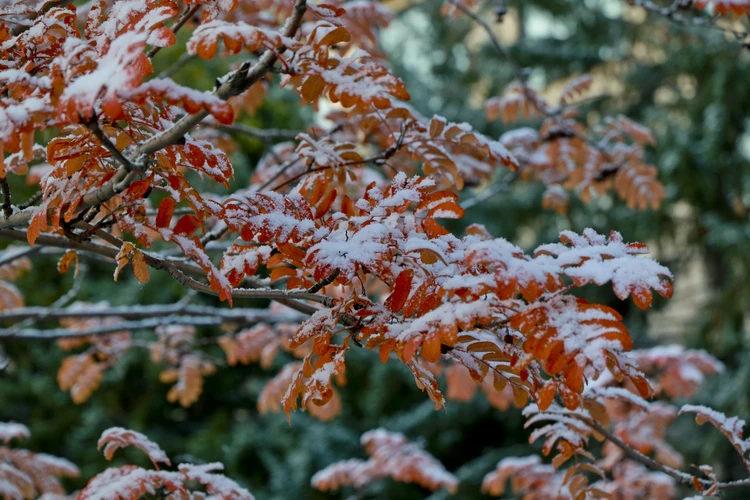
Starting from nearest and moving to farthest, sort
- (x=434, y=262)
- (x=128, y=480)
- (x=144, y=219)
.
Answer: (x=434, y=262), (x=144, y=219), (x=128, y=480)

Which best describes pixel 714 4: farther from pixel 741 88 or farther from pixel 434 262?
pixel 741 88

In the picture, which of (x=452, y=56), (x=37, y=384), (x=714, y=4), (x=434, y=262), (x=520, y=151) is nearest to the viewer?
(x=434, y=262)

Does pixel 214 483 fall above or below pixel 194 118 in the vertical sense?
below

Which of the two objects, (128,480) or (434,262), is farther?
(128,480)

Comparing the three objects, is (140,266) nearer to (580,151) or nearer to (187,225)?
(187,225)

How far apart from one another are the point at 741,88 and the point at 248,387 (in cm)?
462

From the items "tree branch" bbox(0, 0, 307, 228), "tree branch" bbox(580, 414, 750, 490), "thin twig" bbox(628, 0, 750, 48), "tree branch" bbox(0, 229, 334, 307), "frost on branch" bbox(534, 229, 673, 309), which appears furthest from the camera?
"thin twig" bbox(628, 0, 750, 48)

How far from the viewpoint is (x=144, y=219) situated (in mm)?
1194

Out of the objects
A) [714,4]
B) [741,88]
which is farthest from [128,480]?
[741,88]

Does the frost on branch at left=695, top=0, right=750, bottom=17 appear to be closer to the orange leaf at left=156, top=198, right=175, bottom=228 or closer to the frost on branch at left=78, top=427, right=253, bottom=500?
the orange leaf at left=156, top=198, right=175, bottom=228

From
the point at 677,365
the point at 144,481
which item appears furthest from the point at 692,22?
the point at 144,481

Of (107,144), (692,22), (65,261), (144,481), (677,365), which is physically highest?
(692,22)

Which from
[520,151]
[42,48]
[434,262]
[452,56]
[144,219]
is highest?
[42,48]

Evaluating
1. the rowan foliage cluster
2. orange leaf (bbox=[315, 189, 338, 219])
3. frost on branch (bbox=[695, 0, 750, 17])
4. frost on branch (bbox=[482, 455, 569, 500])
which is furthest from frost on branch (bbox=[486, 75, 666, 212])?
orange leaf (bbox=[315, 189, 338, 219])
